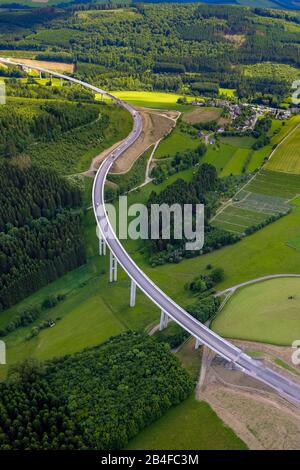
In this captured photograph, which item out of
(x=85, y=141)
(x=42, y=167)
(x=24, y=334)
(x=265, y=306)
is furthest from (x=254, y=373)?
(x=85, y=141)

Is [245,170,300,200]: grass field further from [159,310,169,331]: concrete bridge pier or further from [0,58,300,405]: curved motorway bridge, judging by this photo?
[159,310,169,331]: concrete bridge pier

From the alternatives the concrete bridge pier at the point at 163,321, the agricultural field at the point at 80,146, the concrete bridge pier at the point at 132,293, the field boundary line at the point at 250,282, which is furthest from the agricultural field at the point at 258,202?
the concrete bridge pier at the point at 163,321

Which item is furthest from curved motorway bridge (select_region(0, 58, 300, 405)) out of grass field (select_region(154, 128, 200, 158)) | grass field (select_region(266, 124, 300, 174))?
grass field (select_region(266, 124, 300, 174))

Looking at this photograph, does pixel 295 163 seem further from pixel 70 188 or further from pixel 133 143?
pixel 70 188

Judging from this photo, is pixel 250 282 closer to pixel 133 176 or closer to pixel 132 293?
pixel 132 293

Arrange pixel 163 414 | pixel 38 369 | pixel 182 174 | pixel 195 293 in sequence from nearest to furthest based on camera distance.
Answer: pixel 163 414 < pixel 38 369 < pixel 195 293 < pixel 182 174
